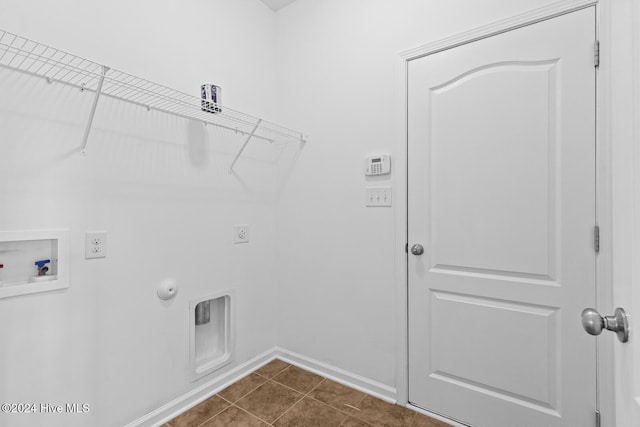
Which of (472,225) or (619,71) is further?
(472,225)

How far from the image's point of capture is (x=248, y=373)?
81.0 inches

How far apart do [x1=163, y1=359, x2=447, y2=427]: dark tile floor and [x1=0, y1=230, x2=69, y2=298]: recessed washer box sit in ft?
3.10

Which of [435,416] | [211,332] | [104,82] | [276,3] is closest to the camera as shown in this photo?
[104,82]

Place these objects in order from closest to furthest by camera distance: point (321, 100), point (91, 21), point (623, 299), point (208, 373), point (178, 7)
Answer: point (623, 299) < point (91, 21) < point (178, 7) < point (208, 373) < point (321, 100)

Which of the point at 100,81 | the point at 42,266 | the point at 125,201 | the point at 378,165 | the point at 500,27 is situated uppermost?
the point at 500,27

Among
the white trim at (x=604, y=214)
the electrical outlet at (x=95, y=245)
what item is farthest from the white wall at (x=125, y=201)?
Result: the white trim at (x=604, y=214)

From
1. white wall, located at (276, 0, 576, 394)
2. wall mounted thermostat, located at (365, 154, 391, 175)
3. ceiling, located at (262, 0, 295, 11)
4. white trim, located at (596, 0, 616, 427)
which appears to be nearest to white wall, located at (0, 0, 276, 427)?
ceiling, located at (262, 0, 295, 11)

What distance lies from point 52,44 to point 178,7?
0.69 metres

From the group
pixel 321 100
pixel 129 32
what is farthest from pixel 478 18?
pixel 129 32

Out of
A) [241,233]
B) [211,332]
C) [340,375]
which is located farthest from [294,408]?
[241,233]

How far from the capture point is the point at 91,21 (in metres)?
1.35

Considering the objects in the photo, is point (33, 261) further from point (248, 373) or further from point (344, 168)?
point (344, 168)

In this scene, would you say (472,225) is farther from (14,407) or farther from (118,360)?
(14,407)

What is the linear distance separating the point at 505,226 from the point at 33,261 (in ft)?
6.65
